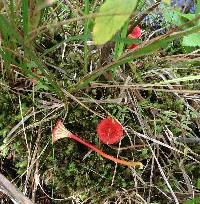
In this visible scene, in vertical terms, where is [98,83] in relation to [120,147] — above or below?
above

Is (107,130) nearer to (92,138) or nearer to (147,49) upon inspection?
(92,138)

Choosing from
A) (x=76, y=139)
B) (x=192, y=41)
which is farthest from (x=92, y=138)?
(x=192, y=41)

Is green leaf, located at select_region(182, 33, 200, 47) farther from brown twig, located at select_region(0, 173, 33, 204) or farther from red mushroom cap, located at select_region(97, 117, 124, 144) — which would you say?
brown twig, located at select_region(0, 173, 33, 204)


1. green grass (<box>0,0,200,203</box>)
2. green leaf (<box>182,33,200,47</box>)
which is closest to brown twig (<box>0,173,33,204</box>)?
green grass (<box>0,0,200,203</box>)

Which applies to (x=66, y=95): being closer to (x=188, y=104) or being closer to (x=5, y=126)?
(x=5, y=126)

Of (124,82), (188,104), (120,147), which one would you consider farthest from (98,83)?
(188,104)
